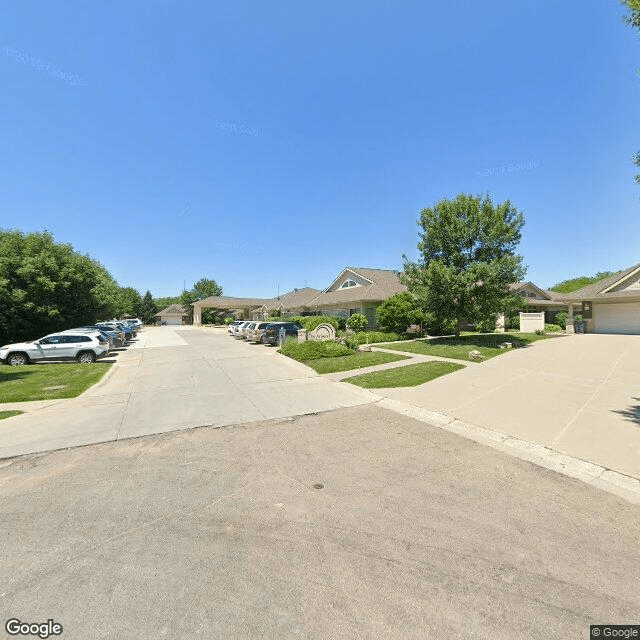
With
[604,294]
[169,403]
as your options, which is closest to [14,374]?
[169,403]

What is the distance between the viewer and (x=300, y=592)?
262 cm

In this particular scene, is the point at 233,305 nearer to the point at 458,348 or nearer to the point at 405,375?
the point at 458,348

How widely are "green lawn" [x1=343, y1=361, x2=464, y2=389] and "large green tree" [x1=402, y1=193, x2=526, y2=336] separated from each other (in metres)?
6.35

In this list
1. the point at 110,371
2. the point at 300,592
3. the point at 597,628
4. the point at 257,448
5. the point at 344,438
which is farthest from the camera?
the point at 110,371

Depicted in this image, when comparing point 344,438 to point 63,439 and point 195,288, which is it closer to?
point 63,439

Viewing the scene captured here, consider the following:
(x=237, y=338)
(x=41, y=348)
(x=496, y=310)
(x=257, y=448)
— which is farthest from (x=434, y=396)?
(x=237, y=338)

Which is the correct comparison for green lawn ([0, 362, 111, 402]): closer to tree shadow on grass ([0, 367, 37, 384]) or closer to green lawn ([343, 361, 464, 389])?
tree shadow on grass ([0, 367, 37, 384])

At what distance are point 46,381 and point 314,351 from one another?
10.7 m

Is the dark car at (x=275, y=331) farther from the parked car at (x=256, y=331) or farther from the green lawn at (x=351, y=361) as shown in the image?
the green lawn at (x=351, y=361)

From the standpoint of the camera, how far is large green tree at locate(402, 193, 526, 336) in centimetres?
1781

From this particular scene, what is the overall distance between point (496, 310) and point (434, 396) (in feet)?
40.1

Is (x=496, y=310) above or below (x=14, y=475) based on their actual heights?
above

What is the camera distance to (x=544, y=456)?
5184 millimetres

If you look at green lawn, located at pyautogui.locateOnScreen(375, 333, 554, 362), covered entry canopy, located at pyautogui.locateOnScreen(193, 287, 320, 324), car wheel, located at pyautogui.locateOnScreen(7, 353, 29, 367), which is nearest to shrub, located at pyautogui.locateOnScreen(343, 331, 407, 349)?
green lawn, located at pyautogui.locateOnScreen(375, 333, 554, 362)
